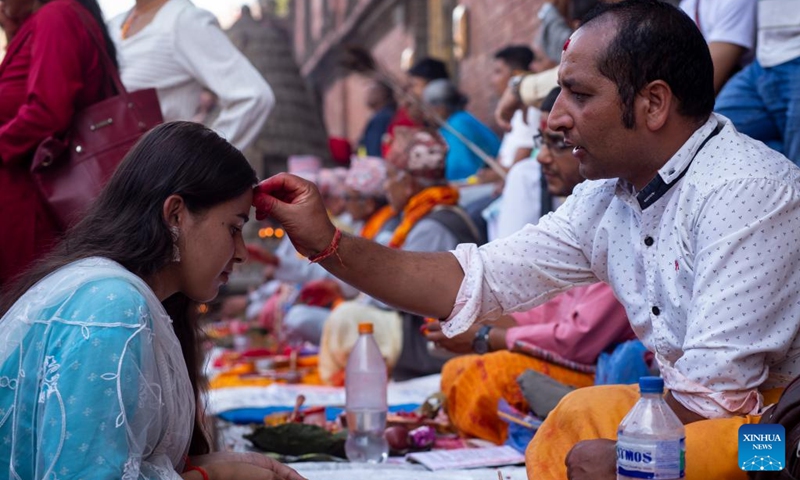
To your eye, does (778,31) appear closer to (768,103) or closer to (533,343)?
(768,103)

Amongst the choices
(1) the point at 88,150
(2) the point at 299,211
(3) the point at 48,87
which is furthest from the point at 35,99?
(2) the point at 299,211

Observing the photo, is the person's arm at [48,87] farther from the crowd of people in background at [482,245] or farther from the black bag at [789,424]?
the black bag at [789,424]

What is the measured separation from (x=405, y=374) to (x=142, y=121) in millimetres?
2884

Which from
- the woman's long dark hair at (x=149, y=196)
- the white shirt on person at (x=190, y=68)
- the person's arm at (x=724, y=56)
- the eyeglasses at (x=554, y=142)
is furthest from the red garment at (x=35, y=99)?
the person's arm at (x=724, y=56)

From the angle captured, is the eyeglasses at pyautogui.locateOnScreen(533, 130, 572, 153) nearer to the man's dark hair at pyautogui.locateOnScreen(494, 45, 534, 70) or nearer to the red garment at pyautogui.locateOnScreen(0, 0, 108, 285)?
the red garment at pyautogui.locateOnScreen(0, 0, 108, 285)

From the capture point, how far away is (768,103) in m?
3.92

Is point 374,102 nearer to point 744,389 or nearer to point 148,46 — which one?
point 148,46

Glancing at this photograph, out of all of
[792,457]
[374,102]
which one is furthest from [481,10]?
[792,457]

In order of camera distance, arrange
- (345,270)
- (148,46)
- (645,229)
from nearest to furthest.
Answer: (645,229)
(345,270)
(148,46)

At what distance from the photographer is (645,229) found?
104 inches

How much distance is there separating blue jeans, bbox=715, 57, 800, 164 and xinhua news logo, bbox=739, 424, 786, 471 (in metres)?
1.89

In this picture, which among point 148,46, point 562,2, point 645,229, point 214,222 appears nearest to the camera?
point 214,222

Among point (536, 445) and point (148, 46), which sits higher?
point (148, 46)

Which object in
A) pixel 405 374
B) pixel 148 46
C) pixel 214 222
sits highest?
pixel 148 46
